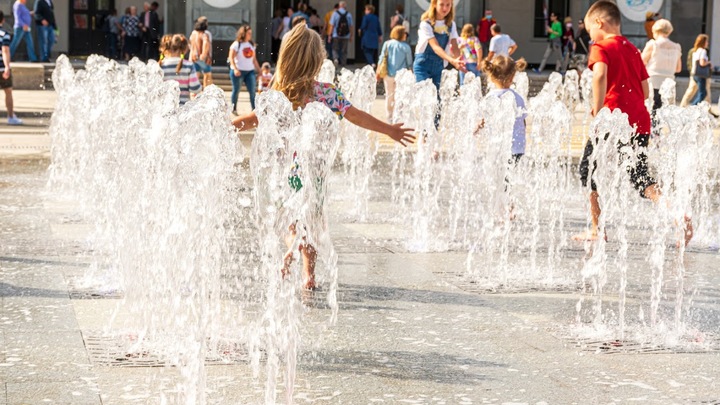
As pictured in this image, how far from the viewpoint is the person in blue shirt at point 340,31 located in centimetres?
2891

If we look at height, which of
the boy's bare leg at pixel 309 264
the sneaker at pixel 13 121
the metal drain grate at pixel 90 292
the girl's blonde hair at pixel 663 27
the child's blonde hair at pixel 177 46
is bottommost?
the metal drain grate at pixel 90 292

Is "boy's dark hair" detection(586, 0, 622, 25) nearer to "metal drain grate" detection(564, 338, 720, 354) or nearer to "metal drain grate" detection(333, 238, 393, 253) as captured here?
"metal drain grate" detection(333, 238, 393, 253)

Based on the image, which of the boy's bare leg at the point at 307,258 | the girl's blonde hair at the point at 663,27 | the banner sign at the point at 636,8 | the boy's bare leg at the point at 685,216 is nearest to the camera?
the boy's bare leg at the point at 307,258

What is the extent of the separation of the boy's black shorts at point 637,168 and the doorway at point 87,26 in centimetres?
2672

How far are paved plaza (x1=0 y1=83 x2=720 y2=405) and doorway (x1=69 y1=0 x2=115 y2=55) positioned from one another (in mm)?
26401

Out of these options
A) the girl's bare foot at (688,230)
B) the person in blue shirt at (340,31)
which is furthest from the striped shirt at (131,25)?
the girl's bare foot at (688,230)

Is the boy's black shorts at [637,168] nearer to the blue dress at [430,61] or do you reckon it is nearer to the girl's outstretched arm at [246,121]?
the girl's outstretched arm at [246,121]

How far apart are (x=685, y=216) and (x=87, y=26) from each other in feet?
91.1

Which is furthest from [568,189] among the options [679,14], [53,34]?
[679,14]

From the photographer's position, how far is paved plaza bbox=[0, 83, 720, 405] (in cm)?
461

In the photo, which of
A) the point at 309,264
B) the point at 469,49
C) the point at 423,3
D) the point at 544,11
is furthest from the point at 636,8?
the point at 309,264

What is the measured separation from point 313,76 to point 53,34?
71.6 feet

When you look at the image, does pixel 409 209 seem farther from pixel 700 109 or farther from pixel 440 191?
pixel 700 109

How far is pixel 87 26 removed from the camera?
33375 mm
